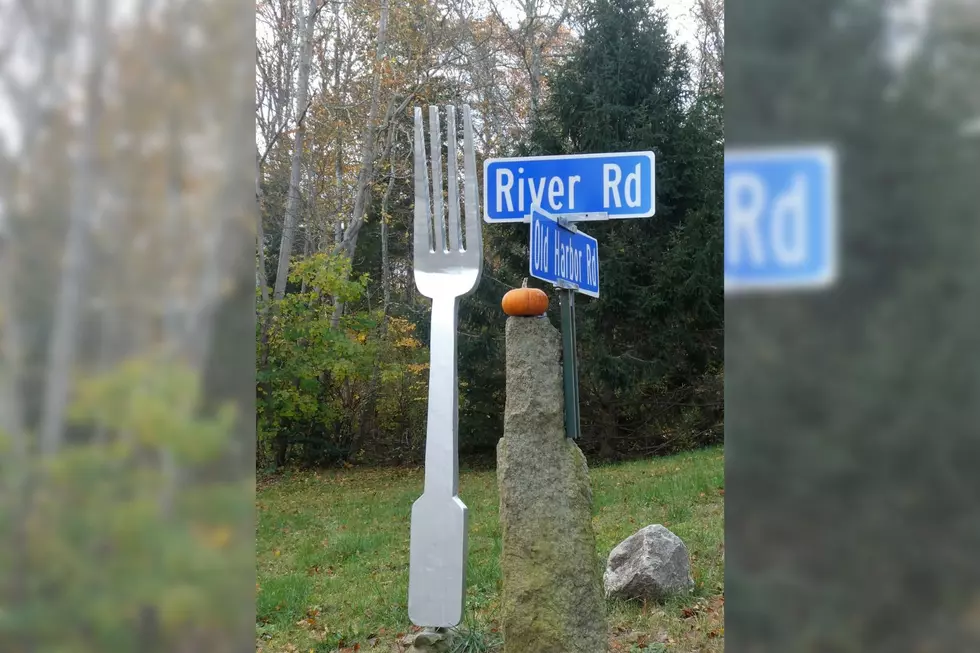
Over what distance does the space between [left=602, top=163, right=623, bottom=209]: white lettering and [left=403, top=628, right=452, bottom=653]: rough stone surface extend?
7.55ft

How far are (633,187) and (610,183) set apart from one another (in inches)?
3.9

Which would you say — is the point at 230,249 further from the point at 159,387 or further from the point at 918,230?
the point at 918,230

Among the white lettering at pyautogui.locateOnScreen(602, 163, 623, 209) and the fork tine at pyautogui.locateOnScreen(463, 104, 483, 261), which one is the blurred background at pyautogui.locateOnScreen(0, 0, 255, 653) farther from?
the fork tine at pyautogui.locateOnScreen(463, 104, 483, 261)

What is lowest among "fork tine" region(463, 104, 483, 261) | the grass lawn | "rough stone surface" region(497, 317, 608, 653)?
the grass lawn

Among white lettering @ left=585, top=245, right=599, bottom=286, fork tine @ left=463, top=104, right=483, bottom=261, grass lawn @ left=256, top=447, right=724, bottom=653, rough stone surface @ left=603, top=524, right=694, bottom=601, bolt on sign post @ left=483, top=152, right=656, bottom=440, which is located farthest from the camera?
rough stone surface @ left=603, top=524, right=694, bottom=601

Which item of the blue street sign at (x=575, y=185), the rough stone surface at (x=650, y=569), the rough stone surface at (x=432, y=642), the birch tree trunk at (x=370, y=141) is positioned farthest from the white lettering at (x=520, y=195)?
the birch tree trunk at (x=370, y=141)

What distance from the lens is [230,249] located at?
3.54 ft

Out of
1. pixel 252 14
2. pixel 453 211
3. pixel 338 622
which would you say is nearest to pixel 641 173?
pixel 453 211

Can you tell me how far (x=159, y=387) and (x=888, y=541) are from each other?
0.89 meters

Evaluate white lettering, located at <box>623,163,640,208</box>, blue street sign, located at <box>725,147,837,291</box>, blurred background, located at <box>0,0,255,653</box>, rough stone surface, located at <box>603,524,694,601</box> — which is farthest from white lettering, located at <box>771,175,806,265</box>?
rough stone surface, located at <box>603,524,694,601</box>

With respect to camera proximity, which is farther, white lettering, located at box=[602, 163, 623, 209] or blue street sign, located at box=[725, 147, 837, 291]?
white lettering, located at box=[602, 163, 623, 209]

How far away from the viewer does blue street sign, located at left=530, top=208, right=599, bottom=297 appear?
10.6 feet

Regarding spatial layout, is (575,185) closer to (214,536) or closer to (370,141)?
(214,536)

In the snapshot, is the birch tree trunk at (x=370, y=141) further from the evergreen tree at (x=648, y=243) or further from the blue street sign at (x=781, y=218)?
the blue street sign at (x=781, y=218)
